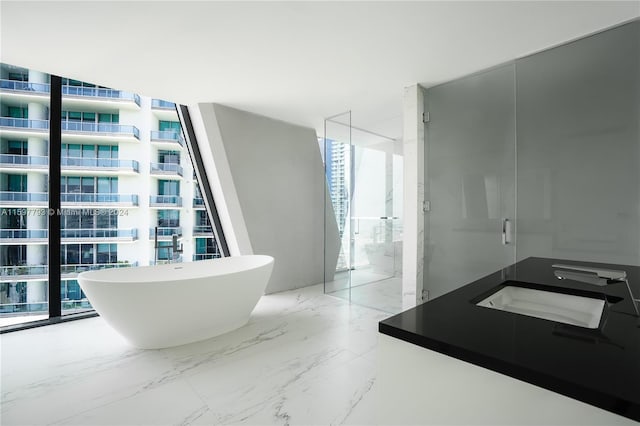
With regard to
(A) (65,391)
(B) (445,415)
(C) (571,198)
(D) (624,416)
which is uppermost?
(C) (571,198)

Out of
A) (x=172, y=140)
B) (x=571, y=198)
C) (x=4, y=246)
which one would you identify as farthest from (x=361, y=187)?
(x=4, y=246)

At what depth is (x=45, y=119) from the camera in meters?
3.32

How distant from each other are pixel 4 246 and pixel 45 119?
53.2 inches

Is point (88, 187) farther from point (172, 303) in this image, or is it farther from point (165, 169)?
point (172, 303)

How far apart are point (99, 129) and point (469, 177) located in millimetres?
4039

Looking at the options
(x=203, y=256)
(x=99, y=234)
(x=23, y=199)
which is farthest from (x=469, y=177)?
(x=23, y=199)

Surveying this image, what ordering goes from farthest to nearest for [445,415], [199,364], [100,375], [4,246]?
[4,246], [199,364], [100,375], [445,415]

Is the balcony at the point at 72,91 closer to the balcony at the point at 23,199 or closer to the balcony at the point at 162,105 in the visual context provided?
the balcony at the point at 162,105

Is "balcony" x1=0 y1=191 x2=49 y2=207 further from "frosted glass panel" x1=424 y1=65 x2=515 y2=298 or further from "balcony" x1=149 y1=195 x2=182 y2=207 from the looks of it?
"frosted glass panel" x1=424 y1=65 x2=515 y2=298

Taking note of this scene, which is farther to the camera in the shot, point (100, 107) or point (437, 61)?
point (100, 107)

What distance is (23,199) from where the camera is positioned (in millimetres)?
3199

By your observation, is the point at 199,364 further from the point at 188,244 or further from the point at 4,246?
the point at 4,246

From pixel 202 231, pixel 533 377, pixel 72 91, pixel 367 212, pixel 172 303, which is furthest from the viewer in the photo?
pixel 202 231

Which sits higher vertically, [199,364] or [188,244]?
[188,244]
